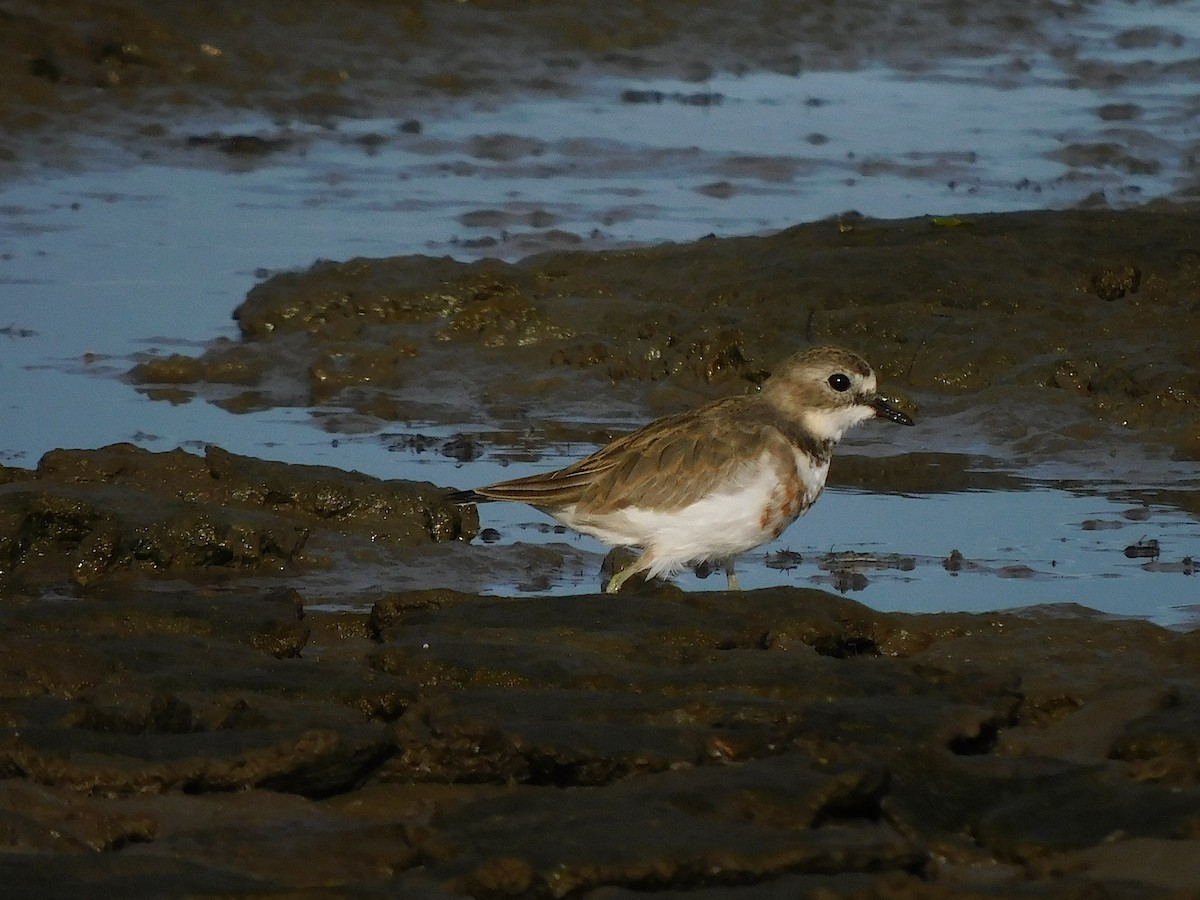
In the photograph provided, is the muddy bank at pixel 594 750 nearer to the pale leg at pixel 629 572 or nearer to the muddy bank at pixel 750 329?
the pale leg at pixel 629 572

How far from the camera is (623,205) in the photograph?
59.3ft

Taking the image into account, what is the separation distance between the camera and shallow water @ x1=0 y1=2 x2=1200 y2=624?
10.5 meters

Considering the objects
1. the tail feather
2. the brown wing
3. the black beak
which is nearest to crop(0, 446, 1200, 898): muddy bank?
the brown wing

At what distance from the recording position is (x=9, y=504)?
9227mm

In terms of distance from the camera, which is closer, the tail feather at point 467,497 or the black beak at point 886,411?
the tail feather at point 467,497

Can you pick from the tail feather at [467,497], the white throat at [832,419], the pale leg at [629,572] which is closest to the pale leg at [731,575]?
the pale leg at [629,572]

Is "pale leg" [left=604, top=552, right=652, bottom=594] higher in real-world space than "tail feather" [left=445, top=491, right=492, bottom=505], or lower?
lower

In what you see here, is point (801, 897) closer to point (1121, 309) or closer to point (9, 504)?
point (9, 504)

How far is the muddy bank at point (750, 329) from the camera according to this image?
12742 mm

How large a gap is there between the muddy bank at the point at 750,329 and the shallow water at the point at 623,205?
0.59 m

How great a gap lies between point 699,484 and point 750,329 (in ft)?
16.0

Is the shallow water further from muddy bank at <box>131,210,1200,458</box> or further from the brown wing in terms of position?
the brown wing

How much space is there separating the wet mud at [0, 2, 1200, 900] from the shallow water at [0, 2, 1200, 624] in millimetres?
645

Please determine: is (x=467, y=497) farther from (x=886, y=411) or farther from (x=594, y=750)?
(x=594, y=750)
